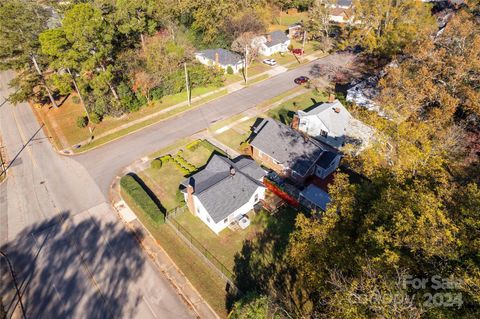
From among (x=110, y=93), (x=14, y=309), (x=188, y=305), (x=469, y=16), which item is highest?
(x=469, y=16)

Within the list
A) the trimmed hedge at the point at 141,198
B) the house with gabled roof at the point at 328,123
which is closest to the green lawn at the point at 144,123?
the trimmed hedge at the point at 141,198

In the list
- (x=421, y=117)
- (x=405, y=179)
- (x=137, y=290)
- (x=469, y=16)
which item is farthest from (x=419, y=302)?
(x=469, y=16)

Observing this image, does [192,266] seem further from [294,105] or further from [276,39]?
[276,39]

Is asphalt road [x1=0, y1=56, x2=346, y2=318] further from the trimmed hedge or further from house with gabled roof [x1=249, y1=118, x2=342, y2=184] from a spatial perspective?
house with gabled roof [x1=249, y1=118, x2=342, y2=184]

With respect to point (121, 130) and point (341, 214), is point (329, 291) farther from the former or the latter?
point (121, 130)

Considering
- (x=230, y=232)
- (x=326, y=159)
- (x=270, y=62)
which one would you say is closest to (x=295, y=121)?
(x=326, y=159)

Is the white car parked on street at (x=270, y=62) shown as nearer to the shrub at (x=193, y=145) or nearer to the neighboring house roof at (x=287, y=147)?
the neighboring house roof at (x=287, y=147)
